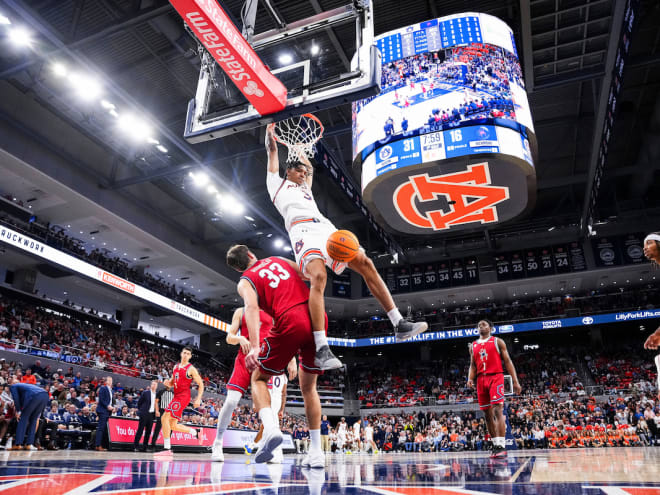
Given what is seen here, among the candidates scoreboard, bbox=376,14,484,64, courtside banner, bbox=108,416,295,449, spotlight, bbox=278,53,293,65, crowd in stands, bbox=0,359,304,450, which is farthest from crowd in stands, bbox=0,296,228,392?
scoreboard, bbox=376,14,484,64

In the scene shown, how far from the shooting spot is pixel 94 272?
1894 centimetres

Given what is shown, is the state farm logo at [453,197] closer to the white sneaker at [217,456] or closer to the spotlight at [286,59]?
the spotlight at [286,59]

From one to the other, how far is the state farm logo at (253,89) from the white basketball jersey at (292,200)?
2.31 meters

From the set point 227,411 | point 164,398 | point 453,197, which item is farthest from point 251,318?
point 453,197

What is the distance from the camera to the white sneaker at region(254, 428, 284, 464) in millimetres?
2760

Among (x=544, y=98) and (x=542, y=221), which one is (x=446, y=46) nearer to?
(x=544, y=98)

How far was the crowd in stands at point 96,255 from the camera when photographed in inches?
676

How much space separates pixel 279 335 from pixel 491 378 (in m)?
4.28

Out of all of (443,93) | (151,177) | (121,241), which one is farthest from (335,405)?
(443,93)

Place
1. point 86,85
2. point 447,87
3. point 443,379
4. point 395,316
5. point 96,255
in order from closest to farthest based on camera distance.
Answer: point 395,316, point 447,87, point 86,85, point 96,255, point 443,379

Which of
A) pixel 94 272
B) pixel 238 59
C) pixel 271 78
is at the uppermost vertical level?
pixel 94 272

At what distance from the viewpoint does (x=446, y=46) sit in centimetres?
961

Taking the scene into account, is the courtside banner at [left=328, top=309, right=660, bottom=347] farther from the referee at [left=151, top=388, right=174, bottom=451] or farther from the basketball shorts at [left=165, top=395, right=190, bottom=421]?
the basketball shorts at [left=165, top=395, right=190, bottom=421]

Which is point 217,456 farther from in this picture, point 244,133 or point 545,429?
point 545,429
